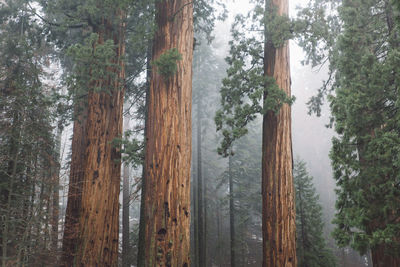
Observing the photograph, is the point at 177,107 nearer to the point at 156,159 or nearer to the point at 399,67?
the point at 156,159

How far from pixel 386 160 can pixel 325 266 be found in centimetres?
790

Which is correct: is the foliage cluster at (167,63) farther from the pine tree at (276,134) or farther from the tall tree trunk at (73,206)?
the tall tree trunk at (73,206)

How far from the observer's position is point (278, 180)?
16.6 ft

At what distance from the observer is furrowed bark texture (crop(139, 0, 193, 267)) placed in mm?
3635

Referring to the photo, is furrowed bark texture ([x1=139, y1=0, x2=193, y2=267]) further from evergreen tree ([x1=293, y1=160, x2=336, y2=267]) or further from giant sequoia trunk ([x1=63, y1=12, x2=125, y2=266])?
evergreen tree ([x1=293, y1=160, x2=336, y2=267])

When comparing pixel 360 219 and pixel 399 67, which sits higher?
pixel 399 67

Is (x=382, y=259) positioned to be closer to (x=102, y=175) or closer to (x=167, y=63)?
(x=167, y=63)

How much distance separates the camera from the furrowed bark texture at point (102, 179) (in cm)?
530

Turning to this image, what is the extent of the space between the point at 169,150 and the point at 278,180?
218 cm

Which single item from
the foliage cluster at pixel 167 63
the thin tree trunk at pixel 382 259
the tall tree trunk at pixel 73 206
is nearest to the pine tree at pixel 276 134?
the foliage cluster at pixel 167 63

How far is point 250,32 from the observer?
22.0ft

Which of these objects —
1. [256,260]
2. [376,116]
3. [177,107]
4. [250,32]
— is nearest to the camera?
[177,107]

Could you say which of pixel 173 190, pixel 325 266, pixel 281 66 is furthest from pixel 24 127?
pixel 325 266

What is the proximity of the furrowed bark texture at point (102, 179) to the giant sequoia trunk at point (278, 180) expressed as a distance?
115 inches
